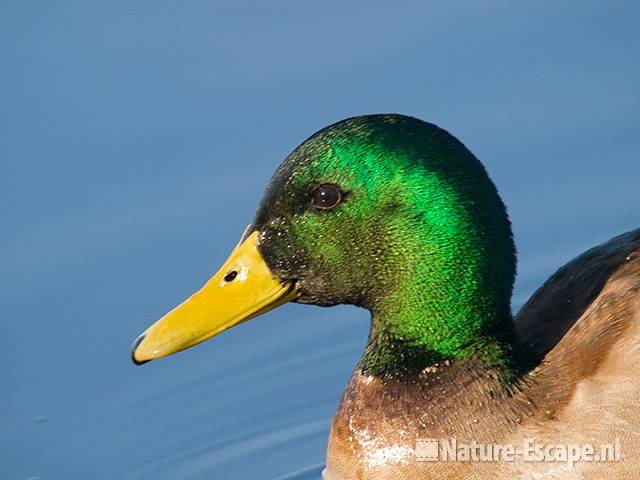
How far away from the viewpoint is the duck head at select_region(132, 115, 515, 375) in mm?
5262

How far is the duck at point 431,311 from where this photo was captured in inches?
206

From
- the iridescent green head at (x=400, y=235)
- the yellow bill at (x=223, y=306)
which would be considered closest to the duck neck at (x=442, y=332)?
the iridescent green head at (x=400, y=235)

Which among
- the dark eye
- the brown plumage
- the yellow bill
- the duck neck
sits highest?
the dark eye

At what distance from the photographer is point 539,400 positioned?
537 centimetres

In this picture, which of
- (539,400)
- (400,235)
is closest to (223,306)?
(400,235)

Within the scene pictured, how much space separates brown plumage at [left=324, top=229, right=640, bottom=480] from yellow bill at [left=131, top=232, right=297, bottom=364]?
1.72ft

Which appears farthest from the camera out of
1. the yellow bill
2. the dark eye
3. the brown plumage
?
the yellow bill

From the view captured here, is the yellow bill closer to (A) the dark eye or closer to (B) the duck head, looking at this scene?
(B) the duck head

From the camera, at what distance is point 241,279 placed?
5441mm

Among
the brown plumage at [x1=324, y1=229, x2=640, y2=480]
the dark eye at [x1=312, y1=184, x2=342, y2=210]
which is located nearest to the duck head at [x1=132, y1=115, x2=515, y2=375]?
the dark eye at [x1=312, y1=184, x2=342, y2=210]

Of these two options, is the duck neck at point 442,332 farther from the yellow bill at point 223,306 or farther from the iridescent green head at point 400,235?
the yellow bill at point 223,306

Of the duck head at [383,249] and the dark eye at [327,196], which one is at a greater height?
the dark eye at [327,196]

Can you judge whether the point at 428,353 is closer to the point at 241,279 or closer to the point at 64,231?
the point at 241,279

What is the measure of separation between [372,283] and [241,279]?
1.44 feet
